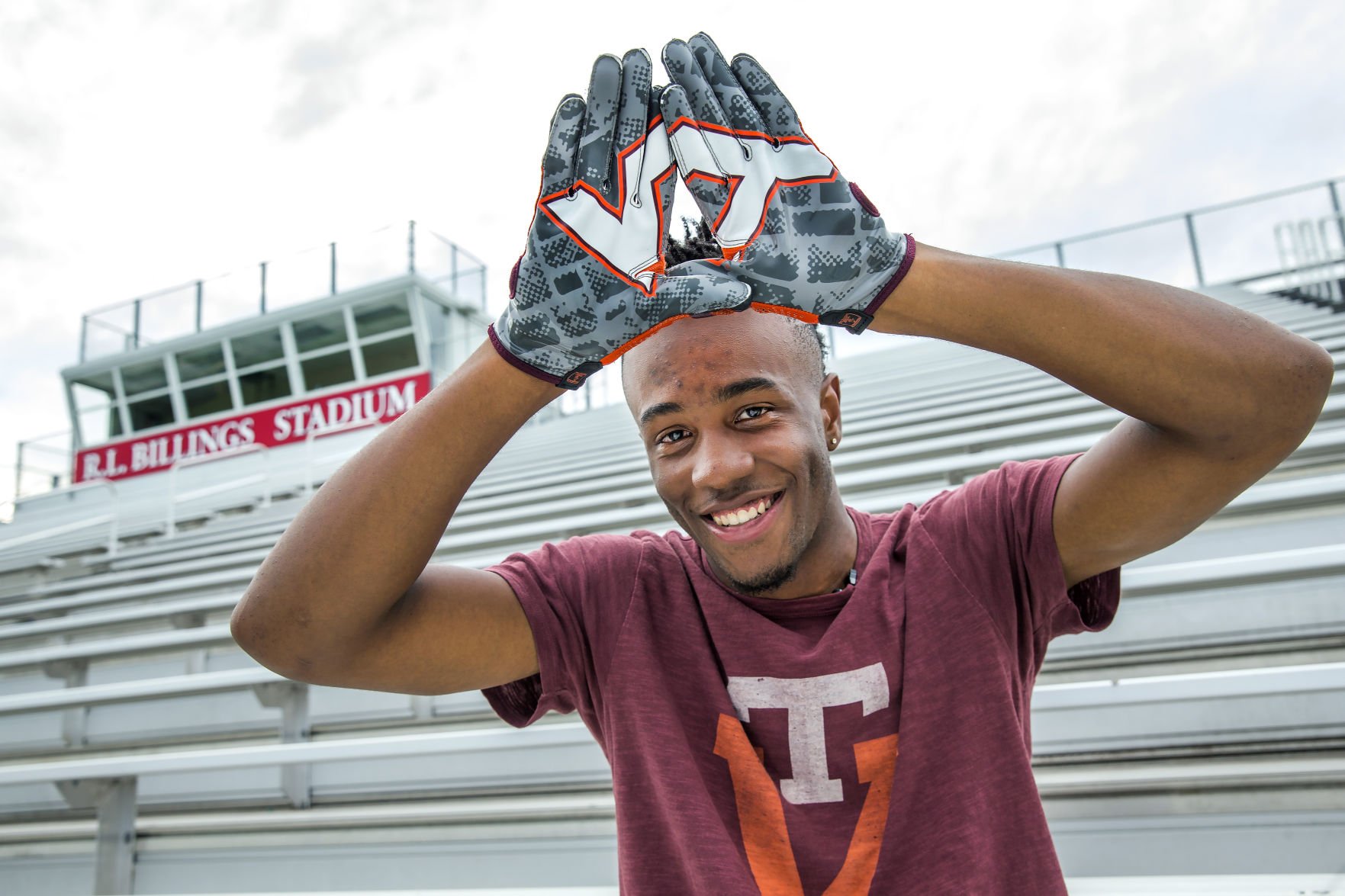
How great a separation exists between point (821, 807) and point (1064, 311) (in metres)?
0.49

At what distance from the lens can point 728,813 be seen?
31.1 inches

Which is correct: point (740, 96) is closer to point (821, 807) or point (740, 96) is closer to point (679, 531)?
point (679, 531)

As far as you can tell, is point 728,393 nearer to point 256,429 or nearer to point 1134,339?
point 1134,339

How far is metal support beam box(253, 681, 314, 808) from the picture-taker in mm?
1824

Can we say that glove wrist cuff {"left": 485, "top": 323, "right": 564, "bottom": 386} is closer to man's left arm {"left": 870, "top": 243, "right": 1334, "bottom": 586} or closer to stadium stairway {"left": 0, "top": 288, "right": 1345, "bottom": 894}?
man's left arm {"left": 870, "top": 243, "right": 1334, "bottom": 586}

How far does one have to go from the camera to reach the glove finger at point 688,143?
74 centimetres

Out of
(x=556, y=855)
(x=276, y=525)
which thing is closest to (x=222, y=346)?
(x=276, y=525)

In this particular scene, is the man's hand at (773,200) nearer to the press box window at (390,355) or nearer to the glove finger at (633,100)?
the glove finger at (633,100)

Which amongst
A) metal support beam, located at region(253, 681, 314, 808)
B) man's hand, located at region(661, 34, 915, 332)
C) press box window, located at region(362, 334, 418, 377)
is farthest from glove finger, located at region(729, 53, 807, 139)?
press box window, located at region(362, 334, 418, 377)

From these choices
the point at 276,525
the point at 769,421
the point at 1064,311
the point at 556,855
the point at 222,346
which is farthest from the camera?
the point at 222,346

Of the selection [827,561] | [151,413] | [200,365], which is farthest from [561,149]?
[151,413]

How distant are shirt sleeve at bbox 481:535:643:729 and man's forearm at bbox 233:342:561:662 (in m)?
0.13

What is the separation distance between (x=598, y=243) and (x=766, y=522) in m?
0.31

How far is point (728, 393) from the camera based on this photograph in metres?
0.83
